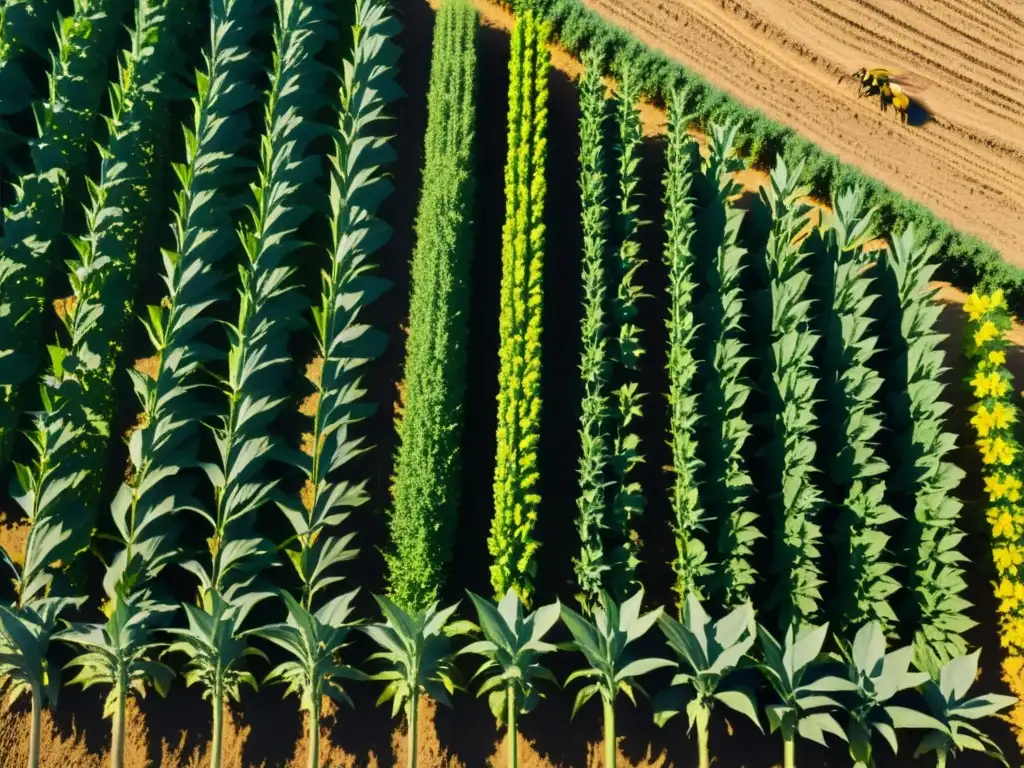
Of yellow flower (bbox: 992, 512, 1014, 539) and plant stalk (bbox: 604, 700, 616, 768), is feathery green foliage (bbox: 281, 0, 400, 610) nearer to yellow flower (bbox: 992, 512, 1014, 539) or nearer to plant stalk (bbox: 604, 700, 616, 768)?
plant stalk (bbox: 604, 700, 616, 768)

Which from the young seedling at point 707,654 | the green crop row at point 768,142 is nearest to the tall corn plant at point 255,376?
the green crop row at point 768,142

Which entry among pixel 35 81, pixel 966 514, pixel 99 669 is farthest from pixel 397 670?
pixel 35 81

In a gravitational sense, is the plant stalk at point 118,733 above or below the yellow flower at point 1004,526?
below

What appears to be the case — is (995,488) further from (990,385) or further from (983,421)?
(990,385)

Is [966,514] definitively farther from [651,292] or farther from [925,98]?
[925,98]

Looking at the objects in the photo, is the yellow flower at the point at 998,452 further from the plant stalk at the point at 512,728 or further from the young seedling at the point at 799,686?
the plant stalk at the point at 512,728

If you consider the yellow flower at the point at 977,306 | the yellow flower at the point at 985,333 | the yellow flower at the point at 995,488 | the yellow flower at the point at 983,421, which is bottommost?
the yellow flower at the point at 995,488
